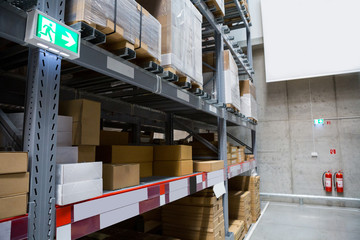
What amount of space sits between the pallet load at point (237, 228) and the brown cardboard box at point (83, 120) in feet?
11.1

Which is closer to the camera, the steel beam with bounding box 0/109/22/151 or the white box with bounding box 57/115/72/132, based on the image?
the steel beam with bounding box 0/109/22/151

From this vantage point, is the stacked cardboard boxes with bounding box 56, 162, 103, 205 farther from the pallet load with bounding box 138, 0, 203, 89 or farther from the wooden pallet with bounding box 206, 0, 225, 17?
the wooden pallet with bounding box 206, 0, 225, 17

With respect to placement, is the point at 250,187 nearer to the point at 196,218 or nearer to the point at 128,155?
the point at 196,218

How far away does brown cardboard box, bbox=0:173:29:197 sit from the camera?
1.06 metres

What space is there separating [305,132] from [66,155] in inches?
311

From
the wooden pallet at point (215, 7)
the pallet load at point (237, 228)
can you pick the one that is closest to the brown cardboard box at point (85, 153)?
the wooden pallet at point (215, 7)

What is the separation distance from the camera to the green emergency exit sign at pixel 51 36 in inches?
44.5

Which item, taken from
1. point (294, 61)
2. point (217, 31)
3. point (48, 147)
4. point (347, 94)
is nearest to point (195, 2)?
point (217, 31)

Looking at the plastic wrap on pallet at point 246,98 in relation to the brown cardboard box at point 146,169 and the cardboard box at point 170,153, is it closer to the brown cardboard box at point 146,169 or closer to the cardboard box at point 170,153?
the cardboard box at point 170,153

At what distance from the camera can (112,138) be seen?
Result: 278cm

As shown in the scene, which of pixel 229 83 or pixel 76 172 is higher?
pixel 229 83

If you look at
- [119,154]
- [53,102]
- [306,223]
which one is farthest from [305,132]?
[53,102]

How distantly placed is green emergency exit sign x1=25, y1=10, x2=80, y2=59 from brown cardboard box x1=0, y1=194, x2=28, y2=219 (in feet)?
2.33

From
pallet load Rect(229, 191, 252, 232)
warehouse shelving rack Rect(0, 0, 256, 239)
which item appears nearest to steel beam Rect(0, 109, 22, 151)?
warehouse shelving rack Rect(0, 0, 256, 239)
